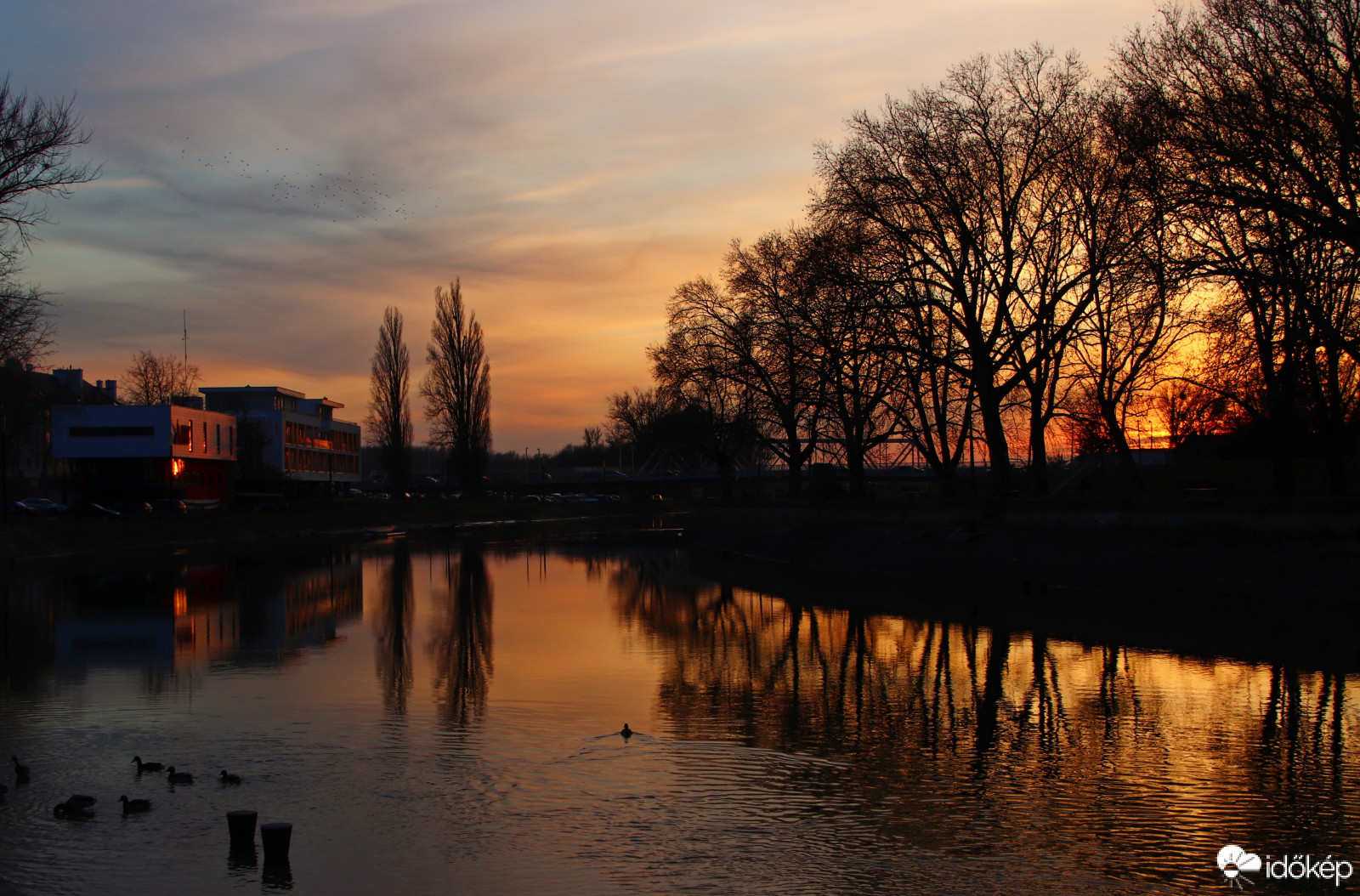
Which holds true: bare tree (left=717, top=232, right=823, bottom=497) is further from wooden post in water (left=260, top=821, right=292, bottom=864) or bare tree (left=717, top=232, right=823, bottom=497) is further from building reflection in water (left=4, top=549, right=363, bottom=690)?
wooden post in water (left=260, top=821, right=292, bottom=864)

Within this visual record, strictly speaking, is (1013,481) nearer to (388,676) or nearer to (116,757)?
(388,676)

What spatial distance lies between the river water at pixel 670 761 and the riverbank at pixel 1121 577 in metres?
2.76

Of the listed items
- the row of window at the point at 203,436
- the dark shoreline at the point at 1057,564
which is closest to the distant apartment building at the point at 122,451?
the row of window at the point at 203,436

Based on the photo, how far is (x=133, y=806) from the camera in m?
9.13

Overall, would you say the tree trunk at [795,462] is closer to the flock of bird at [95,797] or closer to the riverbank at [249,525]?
the riverbank at [249,525]

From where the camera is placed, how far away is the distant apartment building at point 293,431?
102 metres

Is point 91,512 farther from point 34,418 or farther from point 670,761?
point 670,761

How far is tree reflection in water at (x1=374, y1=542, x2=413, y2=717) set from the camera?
14.9 metres

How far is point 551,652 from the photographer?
19312mm

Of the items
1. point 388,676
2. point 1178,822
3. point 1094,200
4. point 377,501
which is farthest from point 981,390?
point 377,501

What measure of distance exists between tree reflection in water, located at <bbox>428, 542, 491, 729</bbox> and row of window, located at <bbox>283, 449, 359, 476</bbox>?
7825 centimetres

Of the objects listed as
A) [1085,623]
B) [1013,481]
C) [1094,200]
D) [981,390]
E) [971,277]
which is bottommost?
[1085,623]

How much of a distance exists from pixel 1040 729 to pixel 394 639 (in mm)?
12968

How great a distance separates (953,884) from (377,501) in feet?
277
